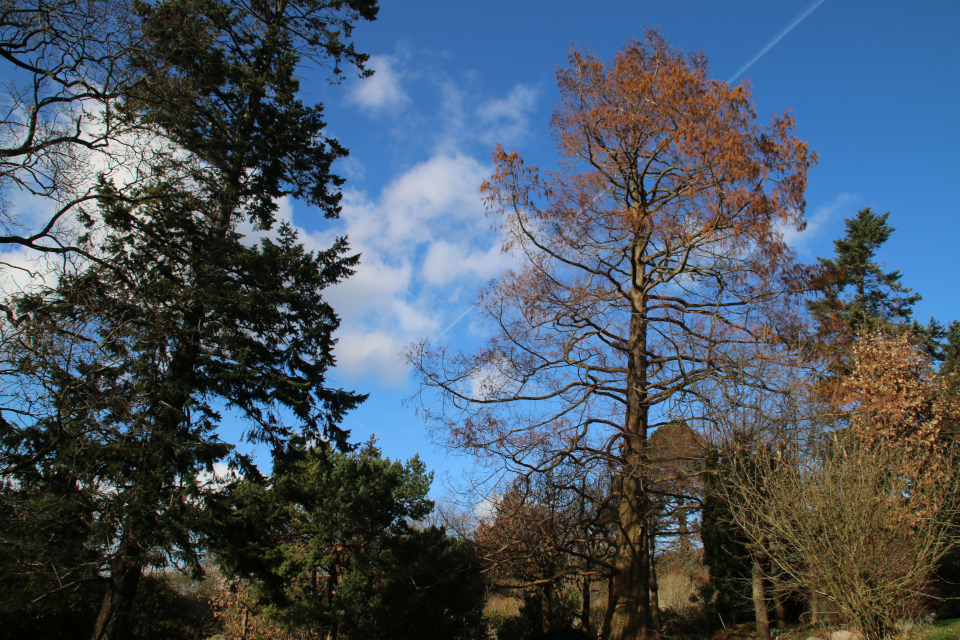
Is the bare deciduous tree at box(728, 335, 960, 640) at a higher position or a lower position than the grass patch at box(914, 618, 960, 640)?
higher

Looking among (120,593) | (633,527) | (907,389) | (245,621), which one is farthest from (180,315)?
(907,389)

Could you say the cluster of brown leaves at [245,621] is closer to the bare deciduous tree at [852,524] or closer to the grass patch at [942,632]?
the bare deciduous tree at [852,524]

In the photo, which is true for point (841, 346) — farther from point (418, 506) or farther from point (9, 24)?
point (418, 506)

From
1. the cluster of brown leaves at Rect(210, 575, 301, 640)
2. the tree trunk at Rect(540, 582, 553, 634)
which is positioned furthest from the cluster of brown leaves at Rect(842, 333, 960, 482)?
the cluster of brown leaves at Rect(210, 575, 301, 640)

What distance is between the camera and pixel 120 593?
9.26 metres

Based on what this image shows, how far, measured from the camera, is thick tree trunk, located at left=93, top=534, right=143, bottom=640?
8695 mm

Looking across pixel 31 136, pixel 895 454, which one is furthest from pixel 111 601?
pixel 895 454

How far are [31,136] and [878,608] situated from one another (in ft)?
39.2

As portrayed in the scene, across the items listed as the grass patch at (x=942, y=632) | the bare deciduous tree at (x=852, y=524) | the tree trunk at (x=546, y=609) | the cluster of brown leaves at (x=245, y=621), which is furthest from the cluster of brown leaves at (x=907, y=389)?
the cluster of brown leaves at (x=245, y=621)

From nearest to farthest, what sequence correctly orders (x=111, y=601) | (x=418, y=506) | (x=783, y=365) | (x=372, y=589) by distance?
(x=783, y=365) → (x=111, y=601) → (x=372, y=589) → (x=418, y=506)

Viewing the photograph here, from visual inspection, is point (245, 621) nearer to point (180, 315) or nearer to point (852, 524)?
point (180, 315)

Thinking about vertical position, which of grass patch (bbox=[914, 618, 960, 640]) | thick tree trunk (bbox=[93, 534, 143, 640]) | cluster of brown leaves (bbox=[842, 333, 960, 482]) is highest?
cluster of brown leaves (bbox=[842, 333, 960, 482])

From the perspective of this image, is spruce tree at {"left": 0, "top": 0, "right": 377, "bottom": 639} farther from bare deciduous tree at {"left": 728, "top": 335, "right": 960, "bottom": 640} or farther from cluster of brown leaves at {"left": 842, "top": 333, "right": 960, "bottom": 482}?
cluster of brown leaves at {"left": 842, "top": 333, "right": 960, "bottom": 482}

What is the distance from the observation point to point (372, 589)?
653 inches
